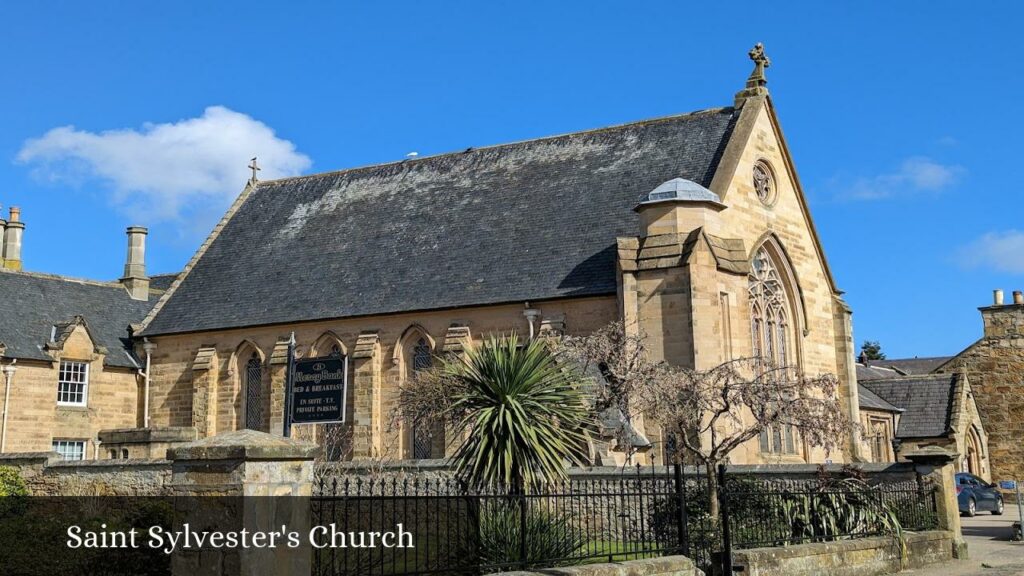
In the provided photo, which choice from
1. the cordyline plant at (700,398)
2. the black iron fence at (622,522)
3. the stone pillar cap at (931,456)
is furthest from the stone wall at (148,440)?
the stone pillar cap at (931,456)

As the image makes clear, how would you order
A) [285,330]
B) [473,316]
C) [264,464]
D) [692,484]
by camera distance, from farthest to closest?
[285,330] → [473,316] → [692,484] → [264,464]

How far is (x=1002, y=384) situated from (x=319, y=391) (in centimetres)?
3504

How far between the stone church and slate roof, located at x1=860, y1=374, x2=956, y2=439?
38.4 ft

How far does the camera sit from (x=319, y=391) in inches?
695

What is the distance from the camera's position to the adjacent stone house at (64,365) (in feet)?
105

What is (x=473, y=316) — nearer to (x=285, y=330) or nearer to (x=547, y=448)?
(x=285, y=330)

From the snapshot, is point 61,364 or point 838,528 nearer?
point 838,528

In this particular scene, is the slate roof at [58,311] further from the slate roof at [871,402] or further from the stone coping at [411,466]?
the slate roof at [871,402]

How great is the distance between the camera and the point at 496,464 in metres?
15.8

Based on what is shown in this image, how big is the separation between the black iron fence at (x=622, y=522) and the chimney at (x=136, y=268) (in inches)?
873

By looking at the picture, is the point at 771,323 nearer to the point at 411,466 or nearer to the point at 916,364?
the point at 411,466

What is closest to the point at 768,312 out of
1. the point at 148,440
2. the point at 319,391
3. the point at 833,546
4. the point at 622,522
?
the point at 833,546

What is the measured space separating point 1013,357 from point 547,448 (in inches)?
1341

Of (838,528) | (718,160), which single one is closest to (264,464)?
(838,528)
